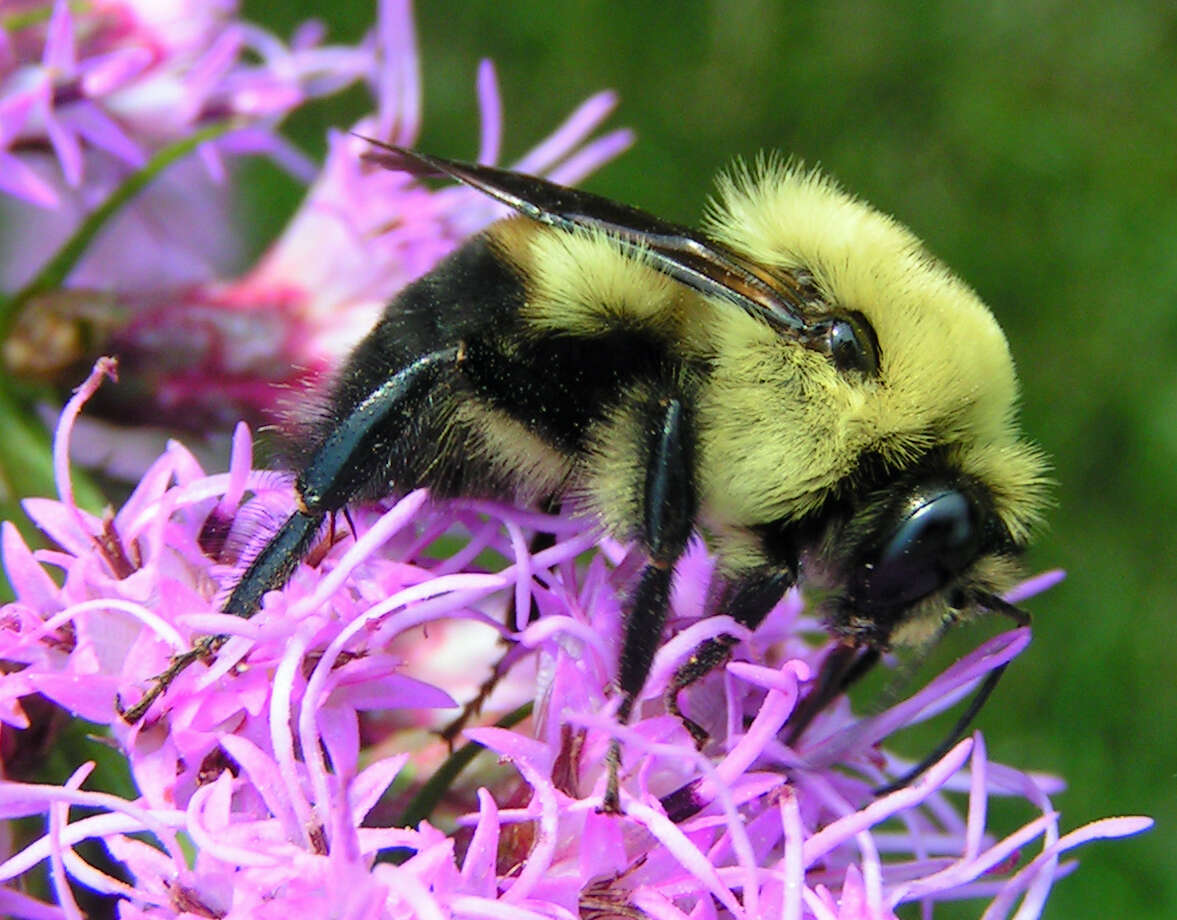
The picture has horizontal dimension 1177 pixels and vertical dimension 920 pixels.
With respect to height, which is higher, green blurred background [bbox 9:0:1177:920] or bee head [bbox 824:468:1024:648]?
green blurred background [bbox 9:0:1177:920]

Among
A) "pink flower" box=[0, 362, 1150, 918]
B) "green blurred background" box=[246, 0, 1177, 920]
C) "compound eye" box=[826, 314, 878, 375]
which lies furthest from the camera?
"green blurred background" box=[246, 0, 1177, 920]

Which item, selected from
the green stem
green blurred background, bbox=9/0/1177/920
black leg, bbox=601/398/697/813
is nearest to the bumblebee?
black leg, bbox=601/398/697/813

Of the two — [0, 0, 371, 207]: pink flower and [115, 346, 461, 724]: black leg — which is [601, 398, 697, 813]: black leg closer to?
[115, 346, 461, 724]: black leg

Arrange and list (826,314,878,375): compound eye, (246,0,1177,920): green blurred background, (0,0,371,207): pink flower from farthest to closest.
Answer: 1. (246,0,1177,920): green blurred background
2. (0,0,371,207): pink flower
3. (826,314,878,375): compound eye

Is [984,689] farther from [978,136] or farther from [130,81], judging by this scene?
[978,136]

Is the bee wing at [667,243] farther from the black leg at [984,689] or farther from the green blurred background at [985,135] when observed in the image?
the green blurred background at [985,135]

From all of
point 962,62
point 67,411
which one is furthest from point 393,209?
point 962,62
